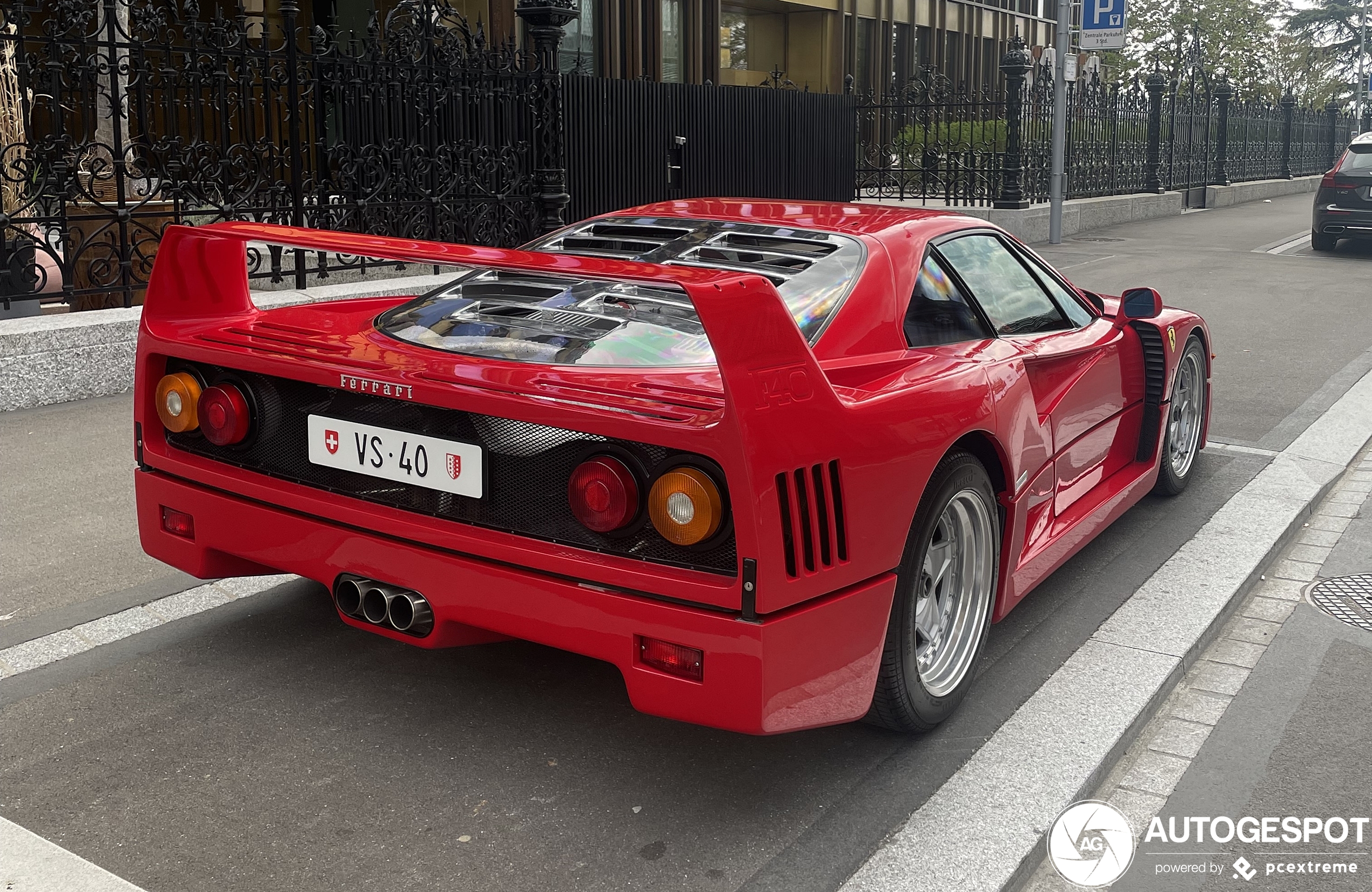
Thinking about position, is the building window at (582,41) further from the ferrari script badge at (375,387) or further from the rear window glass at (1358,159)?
the ferrari script badge at (375,387)

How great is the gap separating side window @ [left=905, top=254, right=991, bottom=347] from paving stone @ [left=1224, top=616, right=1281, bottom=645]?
140cm

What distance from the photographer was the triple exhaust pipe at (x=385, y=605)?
3111 millimetres

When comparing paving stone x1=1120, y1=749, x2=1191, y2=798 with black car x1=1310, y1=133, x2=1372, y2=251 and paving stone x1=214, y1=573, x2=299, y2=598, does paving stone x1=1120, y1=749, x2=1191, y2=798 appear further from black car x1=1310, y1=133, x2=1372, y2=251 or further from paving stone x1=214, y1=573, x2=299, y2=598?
black car x1=1310, y1=133, x2=1372, y2=251

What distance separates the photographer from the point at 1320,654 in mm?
4094

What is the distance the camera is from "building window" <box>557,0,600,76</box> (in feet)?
71.9

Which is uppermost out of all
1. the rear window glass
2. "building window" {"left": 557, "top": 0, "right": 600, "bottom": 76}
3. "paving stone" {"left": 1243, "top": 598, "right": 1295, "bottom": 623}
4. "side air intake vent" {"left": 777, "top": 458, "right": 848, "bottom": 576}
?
"building window" {"left": 557, "top": 0, "right": 600, "bottom": 76}

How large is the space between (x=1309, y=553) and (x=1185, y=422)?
0.85 metres

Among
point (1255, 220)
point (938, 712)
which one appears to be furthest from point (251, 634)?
point (1255, 220)

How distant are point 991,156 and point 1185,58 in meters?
33.4

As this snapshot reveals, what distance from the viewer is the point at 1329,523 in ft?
18.3

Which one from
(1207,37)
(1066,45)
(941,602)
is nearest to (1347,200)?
(1066,45)

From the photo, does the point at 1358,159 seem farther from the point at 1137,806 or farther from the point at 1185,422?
the point at 1137,806

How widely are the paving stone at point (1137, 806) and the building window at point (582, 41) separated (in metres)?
19.8

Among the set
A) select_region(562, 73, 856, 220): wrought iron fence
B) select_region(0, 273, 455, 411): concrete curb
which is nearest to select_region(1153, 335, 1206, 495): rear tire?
select_region(0, 273, 455, 411): concrete curb
